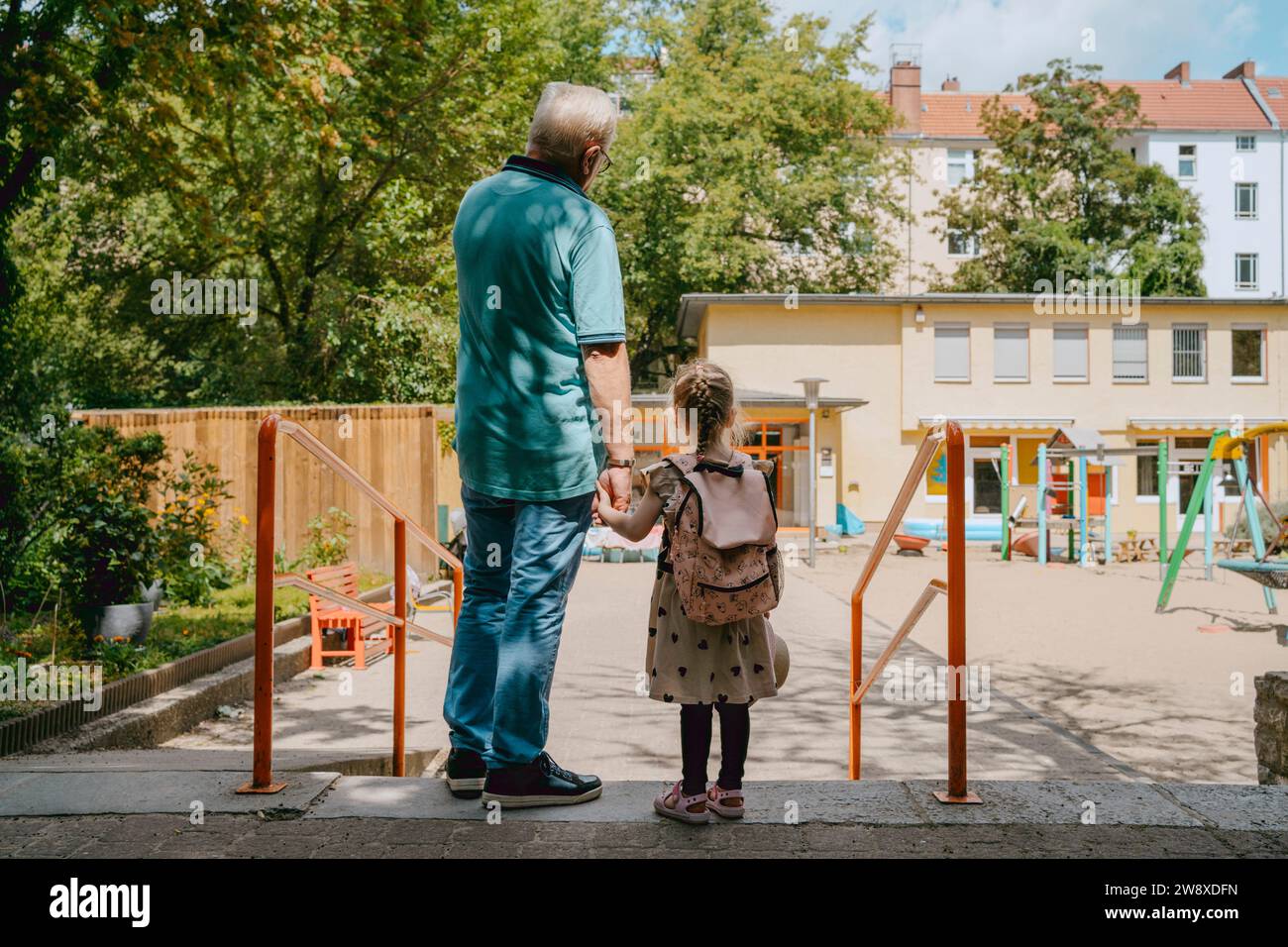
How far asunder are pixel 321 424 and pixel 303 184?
1050 centimetres

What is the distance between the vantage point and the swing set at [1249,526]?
1151 cm

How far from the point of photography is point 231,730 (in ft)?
21.4

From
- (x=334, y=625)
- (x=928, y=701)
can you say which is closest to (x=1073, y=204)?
(x=928, y=701)

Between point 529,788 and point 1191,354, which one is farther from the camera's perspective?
point 1191,354

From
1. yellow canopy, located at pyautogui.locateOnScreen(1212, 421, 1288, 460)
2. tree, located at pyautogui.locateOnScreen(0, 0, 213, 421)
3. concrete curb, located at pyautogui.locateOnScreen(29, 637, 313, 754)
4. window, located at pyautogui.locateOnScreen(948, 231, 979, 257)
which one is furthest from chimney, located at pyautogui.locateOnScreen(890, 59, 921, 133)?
concrete curb, located at pyautogui.locateOnScreen(29, 637, 313, 754)

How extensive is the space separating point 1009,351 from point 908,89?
22.4 meters

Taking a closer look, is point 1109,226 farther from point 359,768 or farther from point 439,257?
point 359,768

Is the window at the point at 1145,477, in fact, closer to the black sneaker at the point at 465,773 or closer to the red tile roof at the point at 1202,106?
the red tile roof at the point at 1202,106

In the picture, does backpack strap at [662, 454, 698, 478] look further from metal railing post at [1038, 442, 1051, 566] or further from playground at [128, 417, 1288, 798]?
metal railing post at [1038, 442, 1051, 566]

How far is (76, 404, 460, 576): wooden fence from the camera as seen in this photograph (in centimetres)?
1466

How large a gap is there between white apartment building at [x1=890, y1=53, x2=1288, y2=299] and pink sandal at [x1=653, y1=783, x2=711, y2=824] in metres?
42.0

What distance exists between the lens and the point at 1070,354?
31547 millimetres

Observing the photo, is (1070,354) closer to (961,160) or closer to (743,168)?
(743,168)
